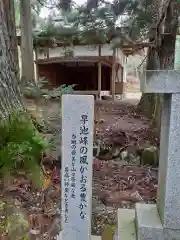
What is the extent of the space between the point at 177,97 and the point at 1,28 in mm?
→ 2882

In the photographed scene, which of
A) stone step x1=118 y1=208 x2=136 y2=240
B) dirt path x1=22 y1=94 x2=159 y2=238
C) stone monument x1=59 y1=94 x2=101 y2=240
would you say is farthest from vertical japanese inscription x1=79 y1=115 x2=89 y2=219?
dirt path x1=22 y1=94 x2=159 y2=238

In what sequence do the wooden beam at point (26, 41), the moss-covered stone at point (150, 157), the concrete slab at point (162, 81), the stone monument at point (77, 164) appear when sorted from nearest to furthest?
the concrete slab at point (162, 81)
the stone monument at point (77, 164)
the moss-covered stone at point (150, 157)
the wooden beam at point (26, 41)

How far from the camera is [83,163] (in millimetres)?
2184

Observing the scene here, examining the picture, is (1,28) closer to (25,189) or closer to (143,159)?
(25,189)

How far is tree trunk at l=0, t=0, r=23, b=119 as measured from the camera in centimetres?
356

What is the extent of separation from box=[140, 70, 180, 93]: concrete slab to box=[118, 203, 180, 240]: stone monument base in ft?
3.84

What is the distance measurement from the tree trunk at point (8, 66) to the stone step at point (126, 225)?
6.52 ft

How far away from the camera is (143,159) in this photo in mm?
5211

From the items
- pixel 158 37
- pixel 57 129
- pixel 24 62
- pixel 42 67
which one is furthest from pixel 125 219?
pixel 42 67

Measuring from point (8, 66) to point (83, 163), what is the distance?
2.27 m

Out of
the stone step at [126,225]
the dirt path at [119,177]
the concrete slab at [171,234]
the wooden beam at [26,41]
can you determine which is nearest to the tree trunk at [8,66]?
the dirt path at [119,177]

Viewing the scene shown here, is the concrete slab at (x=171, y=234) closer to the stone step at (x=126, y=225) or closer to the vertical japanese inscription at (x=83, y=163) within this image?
the stone step at (x=126, y=225)

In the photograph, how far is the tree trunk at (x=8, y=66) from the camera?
3.56m

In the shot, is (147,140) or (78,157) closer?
(78,157)
